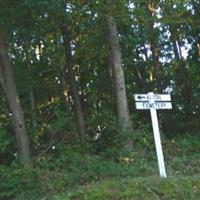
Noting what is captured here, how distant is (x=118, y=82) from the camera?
660 inches

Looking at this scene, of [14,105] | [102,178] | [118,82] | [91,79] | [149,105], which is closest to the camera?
[149,105]

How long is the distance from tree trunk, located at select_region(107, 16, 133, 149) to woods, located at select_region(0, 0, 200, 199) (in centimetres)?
3

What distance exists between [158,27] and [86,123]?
883cm

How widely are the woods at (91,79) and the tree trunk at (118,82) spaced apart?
0.11 ft

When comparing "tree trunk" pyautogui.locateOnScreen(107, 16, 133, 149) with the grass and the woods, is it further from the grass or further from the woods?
the grass

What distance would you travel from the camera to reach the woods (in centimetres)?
1499

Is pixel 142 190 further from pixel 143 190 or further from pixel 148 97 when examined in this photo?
pixel 148 97

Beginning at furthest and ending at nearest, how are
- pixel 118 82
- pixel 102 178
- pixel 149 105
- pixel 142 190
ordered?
pixel 118 82
pixel 102 178
pixel 149 105
pixel 142 190

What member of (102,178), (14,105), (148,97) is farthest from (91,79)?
(148,97)

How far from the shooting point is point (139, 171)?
13.4m

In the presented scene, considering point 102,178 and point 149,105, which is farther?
point 102,178

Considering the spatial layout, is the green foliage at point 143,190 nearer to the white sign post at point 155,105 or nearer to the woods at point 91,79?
the white sign post at point 155,105

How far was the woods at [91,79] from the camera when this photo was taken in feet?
49.2

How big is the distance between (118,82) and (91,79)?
1135 centimetres
